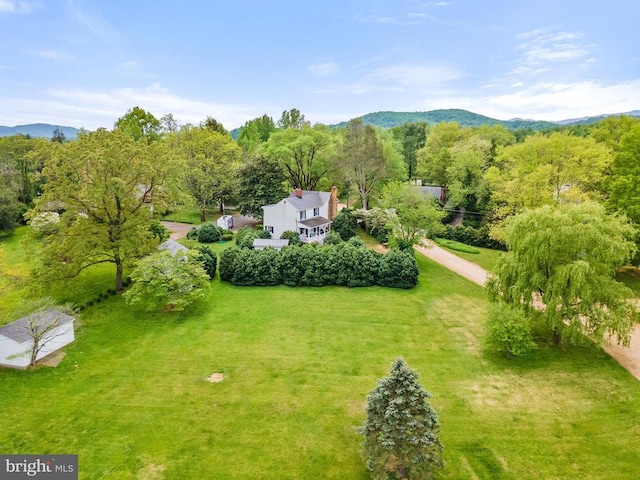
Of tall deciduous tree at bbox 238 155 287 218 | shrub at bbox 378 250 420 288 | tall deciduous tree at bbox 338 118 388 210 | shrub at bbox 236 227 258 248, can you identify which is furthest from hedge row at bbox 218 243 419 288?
tall deciduous tree at bbox 338 118 388 210

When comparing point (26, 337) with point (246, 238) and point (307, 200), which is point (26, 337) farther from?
point (307, 200)

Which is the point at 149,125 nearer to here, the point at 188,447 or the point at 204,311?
the point at 204,311

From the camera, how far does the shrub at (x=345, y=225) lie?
41531 millimetres

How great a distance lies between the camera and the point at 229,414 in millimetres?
15742

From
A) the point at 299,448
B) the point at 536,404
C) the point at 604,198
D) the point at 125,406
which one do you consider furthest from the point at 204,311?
the point at 604,198

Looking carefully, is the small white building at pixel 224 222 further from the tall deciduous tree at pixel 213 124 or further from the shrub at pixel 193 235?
the tall deciduous tree at pixel 213 124

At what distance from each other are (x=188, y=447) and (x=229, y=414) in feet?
6.91

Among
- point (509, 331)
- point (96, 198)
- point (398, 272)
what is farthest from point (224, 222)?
point (509, 331)

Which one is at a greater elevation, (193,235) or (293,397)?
(193,235)

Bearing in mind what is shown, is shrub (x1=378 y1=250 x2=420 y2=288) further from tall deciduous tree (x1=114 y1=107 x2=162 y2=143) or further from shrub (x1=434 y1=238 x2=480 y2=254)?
tall deciduous tree (x1=114 y1=107 x2=162 y2=143)

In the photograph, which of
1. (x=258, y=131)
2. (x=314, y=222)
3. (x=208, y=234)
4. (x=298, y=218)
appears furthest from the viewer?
(x=258, y=131)

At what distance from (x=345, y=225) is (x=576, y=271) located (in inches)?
1004

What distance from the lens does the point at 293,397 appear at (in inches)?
663

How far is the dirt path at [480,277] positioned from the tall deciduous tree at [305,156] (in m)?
19.9
